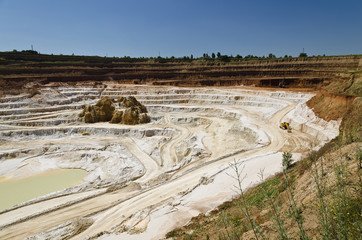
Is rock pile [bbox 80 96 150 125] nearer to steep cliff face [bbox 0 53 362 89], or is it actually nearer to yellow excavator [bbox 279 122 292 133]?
yellow excavator [bbox 279 122 292 133]

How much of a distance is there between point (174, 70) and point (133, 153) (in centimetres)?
4396

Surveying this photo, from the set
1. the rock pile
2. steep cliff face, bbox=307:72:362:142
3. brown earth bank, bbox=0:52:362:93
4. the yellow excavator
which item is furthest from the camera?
brown earth bank, bbox=0:52:362:93

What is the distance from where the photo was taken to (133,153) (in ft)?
83.7

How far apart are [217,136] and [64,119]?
24491 millimetres

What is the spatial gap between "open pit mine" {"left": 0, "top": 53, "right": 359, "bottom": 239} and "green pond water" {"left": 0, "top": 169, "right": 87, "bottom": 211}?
94 mm

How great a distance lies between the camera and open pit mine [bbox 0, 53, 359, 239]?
1229 centimetres

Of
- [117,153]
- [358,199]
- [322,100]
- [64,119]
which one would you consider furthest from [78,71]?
[358,199]

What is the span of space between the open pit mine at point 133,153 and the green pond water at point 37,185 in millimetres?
94

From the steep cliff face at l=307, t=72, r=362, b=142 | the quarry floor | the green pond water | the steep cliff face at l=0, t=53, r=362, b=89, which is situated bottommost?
the green pond water

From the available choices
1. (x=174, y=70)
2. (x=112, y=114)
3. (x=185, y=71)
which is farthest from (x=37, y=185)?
(x=174, y=70)

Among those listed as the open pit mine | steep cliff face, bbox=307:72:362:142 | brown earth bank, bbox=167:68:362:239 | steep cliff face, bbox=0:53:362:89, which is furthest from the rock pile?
brown earth bank, bbox=167:68:362:239

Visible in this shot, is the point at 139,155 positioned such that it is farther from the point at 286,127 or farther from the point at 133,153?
the point at 286,127

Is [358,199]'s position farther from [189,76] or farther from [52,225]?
[189,76]

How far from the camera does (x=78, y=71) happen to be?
5947 cm
